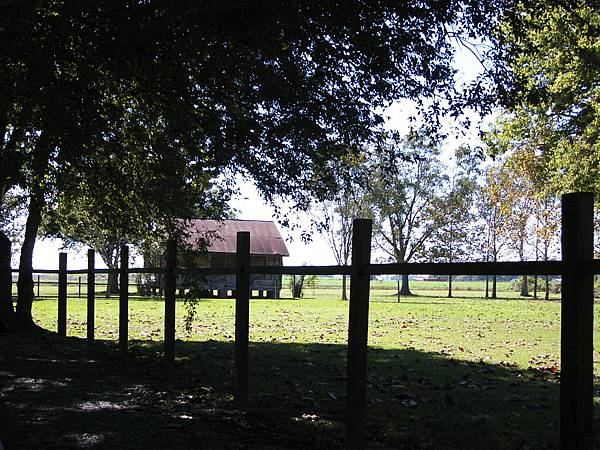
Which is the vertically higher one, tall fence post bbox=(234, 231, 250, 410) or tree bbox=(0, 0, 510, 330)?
tree bbox=(0, 0, 510, 330)

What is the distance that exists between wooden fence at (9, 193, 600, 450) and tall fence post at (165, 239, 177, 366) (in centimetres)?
172

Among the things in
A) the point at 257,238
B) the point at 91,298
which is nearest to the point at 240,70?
the point at 91,298

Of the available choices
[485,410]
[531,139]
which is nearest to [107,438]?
[485,410]

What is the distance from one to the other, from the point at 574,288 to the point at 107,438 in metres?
3.62

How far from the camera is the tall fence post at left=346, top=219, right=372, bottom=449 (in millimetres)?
4461

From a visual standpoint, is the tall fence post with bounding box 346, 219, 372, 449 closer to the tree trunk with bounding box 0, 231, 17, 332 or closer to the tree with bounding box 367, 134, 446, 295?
the tree trunk with bounding box 0, 231, 17, 332

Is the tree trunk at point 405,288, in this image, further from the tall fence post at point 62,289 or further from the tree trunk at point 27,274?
the tall fence post at point 62,289

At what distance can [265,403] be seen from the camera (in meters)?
6.36

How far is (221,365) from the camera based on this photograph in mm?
9039

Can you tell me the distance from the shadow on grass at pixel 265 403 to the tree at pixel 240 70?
265 cm

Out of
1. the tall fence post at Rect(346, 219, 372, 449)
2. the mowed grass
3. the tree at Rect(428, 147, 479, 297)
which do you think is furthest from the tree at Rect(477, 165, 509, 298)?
the tall fence post at Rect(346, 219, 372, 449)

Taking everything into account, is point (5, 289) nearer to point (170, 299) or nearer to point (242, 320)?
point (170, 299)

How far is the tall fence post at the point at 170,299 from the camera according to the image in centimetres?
845

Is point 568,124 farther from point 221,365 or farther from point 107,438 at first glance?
point 107,438
